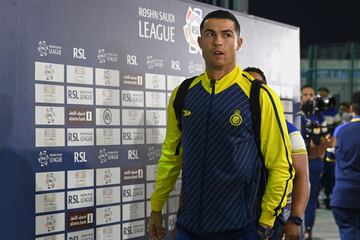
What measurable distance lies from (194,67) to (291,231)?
1507mm

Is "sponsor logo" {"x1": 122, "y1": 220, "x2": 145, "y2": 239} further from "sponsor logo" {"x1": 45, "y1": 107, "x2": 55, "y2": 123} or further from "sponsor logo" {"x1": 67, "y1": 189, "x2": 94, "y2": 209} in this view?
"sponsor logo" {"x1": 45, "y1": 107, "x2": 55, "y2": 123}

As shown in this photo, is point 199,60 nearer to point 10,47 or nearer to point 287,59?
point 287,59

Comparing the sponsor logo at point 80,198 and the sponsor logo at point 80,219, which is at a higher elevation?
the sponsor logo at point 80,198

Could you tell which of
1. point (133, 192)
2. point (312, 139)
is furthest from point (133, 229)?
point (312, 139)

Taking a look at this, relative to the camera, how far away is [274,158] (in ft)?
10.2

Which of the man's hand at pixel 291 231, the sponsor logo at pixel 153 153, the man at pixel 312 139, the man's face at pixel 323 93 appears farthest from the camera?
the man's face at pixel 323 93

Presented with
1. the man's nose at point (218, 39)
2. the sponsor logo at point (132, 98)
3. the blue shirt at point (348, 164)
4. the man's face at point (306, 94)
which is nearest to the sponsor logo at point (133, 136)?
the sponsor logo at point (132, 98)

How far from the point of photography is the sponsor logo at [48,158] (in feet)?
10.8

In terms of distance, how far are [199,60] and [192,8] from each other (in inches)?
13.6

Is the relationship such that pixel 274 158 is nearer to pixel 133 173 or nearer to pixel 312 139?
pixel 133 173

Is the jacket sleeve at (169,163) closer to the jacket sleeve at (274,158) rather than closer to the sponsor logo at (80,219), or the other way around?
the sponsor logo at (80,219)

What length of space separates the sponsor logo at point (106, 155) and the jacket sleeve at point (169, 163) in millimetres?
397

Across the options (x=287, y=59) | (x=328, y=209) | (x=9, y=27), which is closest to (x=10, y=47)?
(x=9, y=27)

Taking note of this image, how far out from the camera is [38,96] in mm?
3279
